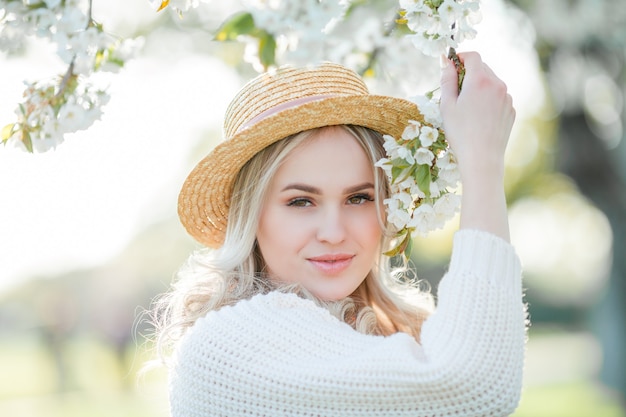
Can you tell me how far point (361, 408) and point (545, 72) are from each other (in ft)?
26.5

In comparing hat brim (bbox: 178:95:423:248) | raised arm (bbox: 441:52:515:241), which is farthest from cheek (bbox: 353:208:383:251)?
raised arm (bbox: 441:52:515:241)

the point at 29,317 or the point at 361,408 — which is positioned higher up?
the point at 361,408

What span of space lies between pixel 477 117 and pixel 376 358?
2.24 ft

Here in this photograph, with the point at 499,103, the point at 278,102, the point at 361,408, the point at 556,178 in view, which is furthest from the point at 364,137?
the point at 556,178

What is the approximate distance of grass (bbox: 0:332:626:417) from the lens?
12930 mm

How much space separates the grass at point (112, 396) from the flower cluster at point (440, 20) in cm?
616

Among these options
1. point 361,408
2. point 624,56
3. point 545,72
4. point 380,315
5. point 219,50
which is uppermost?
point 624,56

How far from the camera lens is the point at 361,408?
79.5 inches

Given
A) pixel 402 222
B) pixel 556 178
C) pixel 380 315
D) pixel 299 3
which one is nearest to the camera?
pixel 299 3

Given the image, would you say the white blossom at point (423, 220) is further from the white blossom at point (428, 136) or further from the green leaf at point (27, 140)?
the green leaf at point (27, 140)

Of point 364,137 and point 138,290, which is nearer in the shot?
point 364,137

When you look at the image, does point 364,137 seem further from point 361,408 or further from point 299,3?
point 361,408

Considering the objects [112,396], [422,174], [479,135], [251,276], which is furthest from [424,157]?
[112,396]

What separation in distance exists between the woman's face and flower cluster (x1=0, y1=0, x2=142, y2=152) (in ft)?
Result: 1.99
